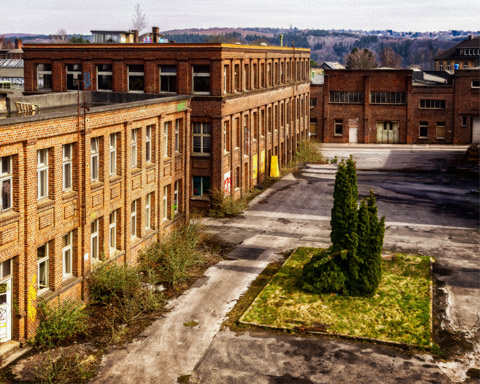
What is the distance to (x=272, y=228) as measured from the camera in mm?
35094

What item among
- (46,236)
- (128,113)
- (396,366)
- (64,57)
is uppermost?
(64,57)

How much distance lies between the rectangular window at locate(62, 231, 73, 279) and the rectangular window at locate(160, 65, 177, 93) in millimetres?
17695

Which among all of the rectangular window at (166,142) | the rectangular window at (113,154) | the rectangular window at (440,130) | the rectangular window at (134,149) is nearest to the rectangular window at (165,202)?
the rectangular window at (166,142)

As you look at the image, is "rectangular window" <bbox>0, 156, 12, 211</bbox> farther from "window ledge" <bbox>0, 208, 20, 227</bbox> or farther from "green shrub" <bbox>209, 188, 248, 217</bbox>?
"green shrub" <bbox>209, 188, 248, 217</bbox>

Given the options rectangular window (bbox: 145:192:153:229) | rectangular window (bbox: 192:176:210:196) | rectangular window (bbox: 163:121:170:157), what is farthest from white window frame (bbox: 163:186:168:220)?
rectangular window (bbox: 192:176:210:196)

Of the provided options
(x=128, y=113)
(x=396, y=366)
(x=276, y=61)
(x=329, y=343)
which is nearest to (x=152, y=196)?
(x=128, y=113)

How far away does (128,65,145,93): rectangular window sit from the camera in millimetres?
38688

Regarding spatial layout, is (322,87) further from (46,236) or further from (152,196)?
(46,236)

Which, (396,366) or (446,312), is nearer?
(396,366)

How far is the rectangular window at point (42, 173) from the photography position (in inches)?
790

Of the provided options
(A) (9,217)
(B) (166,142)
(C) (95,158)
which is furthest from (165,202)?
(A) (9,217)

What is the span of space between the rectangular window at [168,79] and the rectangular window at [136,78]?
1.26 meters

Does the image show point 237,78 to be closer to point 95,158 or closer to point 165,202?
point 165,202

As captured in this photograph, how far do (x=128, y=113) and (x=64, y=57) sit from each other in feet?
59.8
